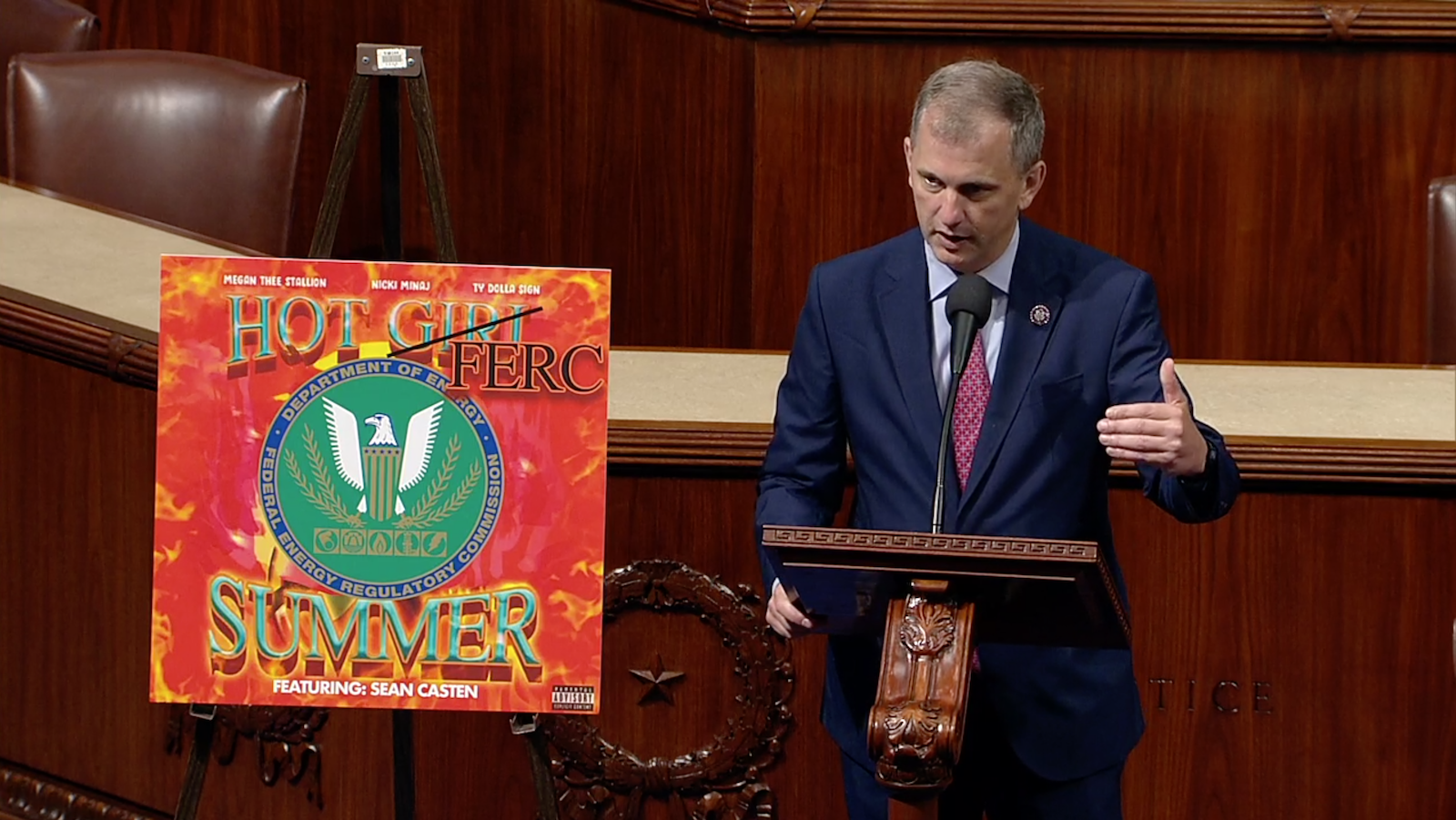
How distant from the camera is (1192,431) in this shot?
72.1 inches

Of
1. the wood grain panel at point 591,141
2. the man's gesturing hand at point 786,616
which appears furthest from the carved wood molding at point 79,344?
the wood grain panel at point 591,141

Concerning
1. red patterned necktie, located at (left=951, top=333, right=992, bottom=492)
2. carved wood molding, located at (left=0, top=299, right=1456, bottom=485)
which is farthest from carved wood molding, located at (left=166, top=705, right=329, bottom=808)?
red patterned necktie, located at (left=951, top=333, right=992, bottom=492)

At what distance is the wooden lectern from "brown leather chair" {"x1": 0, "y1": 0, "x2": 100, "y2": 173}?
8.78 feet

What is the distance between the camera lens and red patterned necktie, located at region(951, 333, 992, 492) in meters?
2.02

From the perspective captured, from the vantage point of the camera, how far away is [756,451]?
8.21 ft

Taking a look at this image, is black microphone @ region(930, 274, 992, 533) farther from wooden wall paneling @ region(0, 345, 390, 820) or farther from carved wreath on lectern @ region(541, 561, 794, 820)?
wooden wall paneling @ region(0, 345, 390, 820)

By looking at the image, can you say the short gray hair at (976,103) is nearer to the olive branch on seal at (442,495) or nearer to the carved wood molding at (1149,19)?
the olive branch on seal at (442,495)

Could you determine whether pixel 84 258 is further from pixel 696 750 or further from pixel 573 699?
pixel 573 699

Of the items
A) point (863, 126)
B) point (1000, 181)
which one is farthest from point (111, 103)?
point (1000, 181)

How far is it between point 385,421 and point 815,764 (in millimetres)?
773

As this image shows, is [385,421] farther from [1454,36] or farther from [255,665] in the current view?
[1454,36]

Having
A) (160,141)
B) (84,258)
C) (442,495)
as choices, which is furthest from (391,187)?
(160,141)

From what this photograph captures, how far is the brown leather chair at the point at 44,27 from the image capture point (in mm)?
3998

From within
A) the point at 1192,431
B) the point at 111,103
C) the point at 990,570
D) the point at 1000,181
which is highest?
the point at 111,103
